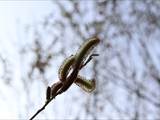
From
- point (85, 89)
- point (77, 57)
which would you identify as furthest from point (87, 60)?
point (85, 89)

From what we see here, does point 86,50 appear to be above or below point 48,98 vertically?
above

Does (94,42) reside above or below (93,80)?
above

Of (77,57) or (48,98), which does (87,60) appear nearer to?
(77,57)

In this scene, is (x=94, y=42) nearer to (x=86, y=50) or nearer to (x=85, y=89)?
(x=86, y=50)

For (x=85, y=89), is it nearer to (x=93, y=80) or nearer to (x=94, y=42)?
(x=93, y=80)

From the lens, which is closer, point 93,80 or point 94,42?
point 94,42

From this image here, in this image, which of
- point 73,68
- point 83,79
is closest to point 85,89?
point 83,79

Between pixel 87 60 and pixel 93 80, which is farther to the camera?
pixel 93 80
